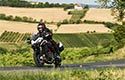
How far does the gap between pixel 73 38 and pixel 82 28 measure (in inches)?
510

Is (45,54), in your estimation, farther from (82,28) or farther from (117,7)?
(82,28)

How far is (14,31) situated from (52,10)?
31.7 meters

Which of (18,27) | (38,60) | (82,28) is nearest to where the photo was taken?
(38,60)

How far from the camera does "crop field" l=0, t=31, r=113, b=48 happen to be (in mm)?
78875

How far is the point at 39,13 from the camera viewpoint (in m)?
120

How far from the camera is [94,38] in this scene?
8581 cm

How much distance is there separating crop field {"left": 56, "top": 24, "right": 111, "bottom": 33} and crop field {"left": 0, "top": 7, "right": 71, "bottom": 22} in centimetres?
1030

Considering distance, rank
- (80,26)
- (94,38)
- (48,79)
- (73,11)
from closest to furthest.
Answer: (48,79)
(94,38)
(80,26)
(73,11)

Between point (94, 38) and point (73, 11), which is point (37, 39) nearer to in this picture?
point (94, 38)

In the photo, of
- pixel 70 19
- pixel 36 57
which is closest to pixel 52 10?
pixel 70 19

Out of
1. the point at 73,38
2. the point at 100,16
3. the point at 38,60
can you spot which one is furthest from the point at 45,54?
the point at 100,16

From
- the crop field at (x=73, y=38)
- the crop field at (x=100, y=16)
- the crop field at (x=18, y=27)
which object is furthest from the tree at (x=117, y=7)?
the crop field at (x=100, y=16)

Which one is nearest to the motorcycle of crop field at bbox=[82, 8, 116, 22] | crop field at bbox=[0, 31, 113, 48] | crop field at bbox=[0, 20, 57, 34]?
crop field at bbox=[0, 31, 113, 48]

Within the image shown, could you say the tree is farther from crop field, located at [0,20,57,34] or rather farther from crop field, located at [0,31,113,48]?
crop field, located at [0,20,57,34]
